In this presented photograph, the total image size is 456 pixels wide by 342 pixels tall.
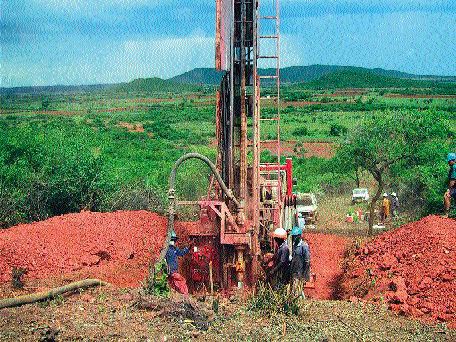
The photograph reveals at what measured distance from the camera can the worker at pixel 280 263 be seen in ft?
39.6

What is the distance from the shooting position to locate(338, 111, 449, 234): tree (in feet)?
80.7

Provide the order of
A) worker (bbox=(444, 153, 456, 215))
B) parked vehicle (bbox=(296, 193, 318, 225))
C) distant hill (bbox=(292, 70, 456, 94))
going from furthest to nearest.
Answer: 1. distant hill (bbox=(292, 70, 456, 94))
2. parked vehicle (bbox=(296, 193, 318, 225))
3. worker (bbox=(444, 153, 456, 215))

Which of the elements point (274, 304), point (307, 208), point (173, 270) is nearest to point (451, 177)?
point (274, 304)

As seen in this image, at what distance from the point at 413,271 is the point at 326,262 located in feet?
25.2

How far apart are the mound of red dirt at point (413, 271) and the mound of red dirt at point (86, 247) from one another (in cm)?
512

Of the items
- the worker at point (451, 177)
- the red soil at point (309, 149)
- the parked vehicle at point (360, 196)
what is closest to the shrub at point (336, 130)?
the red soil at point (309, 149)

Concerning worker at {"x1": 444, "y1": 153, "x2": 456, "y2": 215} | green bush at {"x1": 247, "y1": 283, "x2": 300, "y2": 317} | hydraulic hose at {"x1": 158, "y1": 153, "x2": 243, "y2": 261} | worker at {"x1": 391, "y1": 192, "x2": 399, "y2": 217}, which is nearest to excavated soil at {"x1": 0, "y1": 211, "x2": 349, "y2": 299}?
hydraulic hose at {"x1": 158, "y1": 153, "x2": 243, "y2": 261}

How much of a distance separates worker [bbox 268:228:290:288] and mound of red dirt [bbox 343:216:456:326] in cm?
220

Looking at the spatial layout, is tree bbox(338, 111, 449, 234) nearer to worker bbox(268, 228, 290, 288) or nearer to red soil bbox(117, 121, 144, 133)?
worker bbox(268, 228, 290, 288)

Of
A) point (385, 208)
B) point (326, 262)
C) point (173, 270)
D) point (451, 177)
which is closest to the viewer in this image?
point (173, 270)

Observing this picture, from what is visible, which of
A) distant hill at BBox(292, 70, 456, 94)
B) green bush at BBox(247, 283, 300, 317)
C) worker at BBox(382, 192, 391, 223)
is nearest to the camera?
green bush at BBox(247, 283, 300, 317)

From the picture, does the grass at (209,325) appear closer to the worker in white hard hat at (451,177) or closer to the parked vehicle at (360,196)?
the worker in white hard hat at (451,177)

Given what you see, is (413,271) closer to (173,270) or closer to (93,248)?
(173,270)

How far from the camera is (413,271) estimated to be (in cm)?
1370
